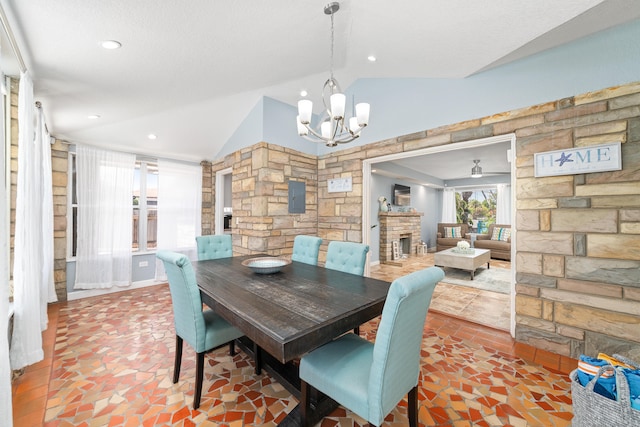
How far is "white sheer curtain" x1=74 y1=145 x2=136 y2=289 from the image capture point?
12.0 feet

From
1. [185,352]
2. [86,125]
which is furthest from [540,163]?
[86,125]

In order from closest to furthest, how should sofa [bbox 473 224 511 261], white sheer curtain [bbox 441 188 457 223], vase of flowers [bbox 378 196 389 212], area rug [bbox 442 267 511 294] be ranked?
area rug [bbox 442 267 511 294] → sofa [bbox 473 224 511 261] → vase of flowers [bbox 378 196 389 212] → white sheer curtain [bbox 441 188 457 223]

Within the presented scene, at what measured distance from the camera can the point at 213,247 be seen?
3041mm

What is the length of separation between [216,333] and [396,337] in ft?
4.15

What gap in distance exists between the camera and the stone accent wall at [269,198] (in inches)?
140

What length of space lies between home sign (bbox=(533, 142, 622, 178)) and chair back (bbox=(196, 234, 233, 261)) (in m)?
3.34

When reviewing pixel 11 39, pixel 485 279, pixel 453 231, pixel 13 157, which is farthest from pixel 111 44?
pixel 453 231

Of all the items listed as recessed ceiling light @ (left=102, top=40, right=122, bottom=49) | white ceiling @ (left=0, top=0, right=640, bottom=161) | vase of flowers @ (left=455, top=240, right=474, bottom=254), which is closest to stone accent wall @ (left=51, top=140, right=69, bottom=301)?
white ceiling @ (left=0, top=0, right=640, bottom=161)

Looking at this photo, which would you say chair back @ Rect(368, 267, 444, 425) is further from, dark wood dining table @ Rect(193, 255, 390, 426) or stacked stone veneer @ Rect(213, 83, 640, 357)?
stacked stone veneer @ Rect(213, 83, 640, 357)

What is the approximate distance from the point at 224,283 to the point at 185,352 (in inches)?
40.5

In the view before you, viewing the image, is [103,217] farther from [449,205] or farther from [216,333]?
[449,205]

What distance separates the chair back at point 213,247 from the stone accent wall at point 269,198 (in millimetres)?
529

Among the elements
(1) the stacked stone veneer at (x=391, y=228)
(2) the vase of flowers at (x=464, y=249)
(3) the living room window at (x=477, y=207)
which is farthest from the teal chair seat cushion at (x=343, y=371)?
(3) the living room window at (x=477, y=207)

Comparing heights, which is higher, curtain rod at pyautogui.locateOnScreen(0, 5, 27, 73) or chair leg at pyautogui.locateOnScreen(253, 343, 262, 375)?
curtain rod at pyautogui.locateOnScreen(0, 5, 27, 73)
